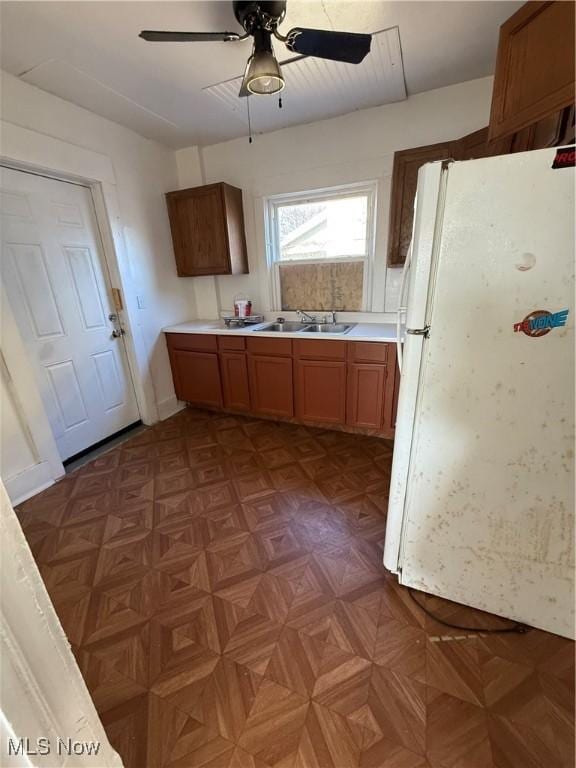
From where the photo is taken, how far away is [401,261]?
2.43 m

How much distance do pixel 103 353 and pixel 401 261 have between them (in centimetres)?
252

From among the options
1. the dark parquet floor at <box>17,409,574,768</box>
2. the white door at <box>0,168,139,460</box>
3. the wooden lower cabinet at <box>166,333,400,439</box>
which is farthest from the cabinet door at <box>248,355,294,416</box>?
the white door at <box>0,168,139,460</box>

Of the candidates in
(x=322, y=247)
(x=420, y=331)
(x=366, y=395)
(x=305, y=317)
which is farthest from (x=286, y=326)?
(x=420, y=331)

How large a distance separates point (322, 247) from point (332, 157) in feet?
2.22

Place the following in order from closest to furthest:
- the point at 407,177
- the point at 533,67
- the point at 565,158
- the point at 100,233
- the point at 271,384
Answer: the point at 565,158 < the point at 533,67 < the point at 407,177 < the point at 100,233 < the point at 271,384

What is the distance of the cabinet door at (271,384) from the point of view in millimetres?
2695

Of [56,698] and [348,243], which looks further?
[348,243]

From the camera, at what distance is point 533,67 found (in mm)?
1214

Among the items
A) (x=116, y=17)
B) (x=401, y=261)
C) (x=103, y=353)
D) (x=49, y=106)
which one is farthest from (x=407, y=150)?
(x=103, y=353)

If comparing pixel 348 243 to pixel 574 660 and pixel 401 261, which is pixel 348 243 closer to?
pixel 401 261

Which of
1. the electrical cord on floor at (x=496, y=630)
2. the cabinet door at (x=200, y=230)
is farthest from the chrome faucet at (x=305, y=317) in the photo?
the electrical cord on floor at (x=496, y=630)

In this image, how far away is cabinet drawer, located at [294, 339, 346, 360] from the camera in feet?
8.04

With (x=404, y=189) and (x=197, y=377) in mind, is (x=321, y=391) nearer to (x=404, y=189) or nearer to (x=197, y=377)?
(x=197, y=377)

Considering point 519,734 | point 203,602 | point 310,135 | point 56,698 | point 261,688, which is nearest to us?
point 56,698
